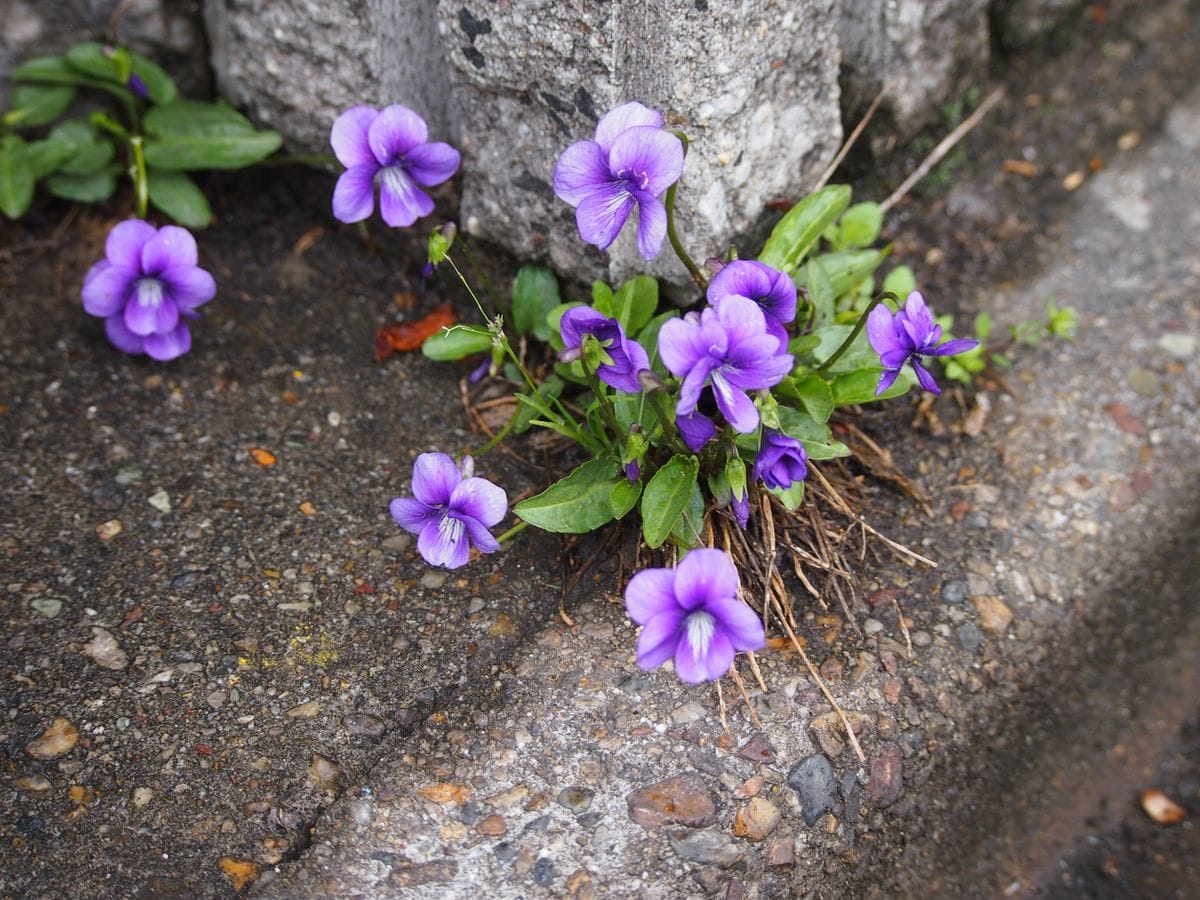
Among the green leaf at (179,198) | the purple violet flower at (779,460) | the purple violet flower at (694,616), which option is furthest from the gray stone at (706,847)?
the green leaf at (179,198)

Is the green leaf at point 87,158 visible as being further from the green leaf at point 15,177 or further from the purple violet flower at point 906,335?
the purple violet flower at point 906,335

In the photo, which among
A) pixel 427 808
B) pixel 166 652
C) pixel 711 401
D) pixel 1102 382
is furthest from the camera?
pixel 1102 382

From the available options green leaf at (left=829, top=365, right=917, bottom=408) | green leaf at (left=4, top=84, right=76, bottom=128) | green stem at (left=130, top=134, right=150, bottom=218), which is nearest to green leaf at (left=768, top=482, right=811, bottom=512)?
green leaf at (left=829, top=365, right=917, bottom=408)

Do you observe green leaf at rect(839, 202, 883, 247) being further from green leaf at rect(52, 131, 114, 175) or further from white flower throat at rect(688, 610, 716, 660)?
green leaf at rect(52, 131, 114, 175)

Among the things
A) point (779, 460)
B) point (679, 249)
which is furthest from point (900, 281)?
point (779, 460)

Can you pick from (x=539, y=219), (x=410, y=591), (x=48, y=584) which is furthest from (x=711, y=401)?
(x=48, y=584)

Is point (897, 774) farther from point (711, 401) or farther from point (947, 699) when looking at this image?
point (711, 401)
